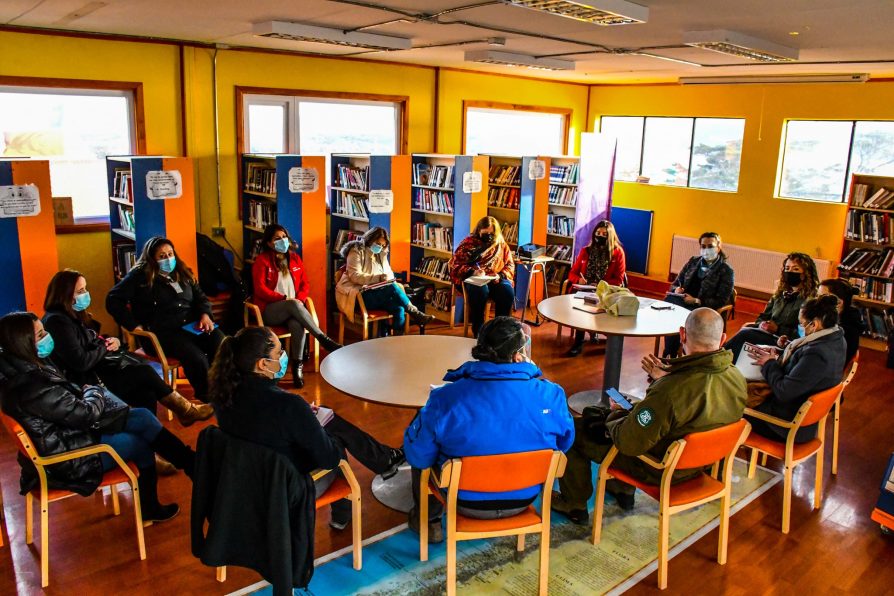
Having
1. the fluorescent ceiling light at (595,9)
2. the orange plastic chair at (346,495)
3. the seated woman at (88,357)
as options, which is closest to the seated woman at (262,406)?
the orange plastic chair at (346,495)

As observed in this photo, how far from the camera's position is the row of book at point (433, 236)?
313 inches

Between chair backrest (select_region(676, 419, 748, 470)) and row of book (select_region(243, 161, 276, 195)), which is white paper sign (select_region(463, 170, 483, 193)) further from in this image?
chair backrest (select_region(676, 419, 748, 470))

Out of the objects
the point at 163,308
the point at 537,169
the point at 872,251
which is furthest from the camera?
the point at 537,169

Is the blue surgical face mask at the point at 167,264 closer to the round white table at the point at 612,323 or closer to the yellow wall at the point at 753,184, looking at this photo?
the round white table at the point at 612,323

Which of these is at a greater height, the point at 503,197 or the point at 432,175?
the point at 432,175

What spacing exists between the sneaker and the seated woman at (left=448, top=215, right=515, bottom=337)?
3.29 m

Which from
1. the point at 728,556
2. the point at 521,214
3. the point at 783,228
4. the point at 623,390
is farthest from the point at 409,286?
the point at 783,228

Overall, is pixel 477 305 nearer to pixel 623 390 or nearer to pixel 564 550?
pixel 623 390

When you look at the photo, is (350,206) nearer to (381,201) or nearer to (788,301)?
(381,201)

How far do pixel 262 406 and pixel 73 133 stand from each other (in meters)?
5.45

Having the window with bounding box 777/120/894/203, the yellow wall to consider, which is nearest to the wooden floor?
the yellow wall

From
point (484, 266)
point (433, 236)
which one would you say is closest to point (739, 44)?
point (484, 266)

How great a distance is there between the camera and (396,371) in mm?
3912

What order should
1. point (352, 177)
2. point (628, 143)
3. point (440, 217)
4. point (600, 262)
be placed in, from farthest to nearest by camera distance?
1. point (628, 143)
2. point (440, 217)
3. point (352, 177)
4. point (600, 262)
